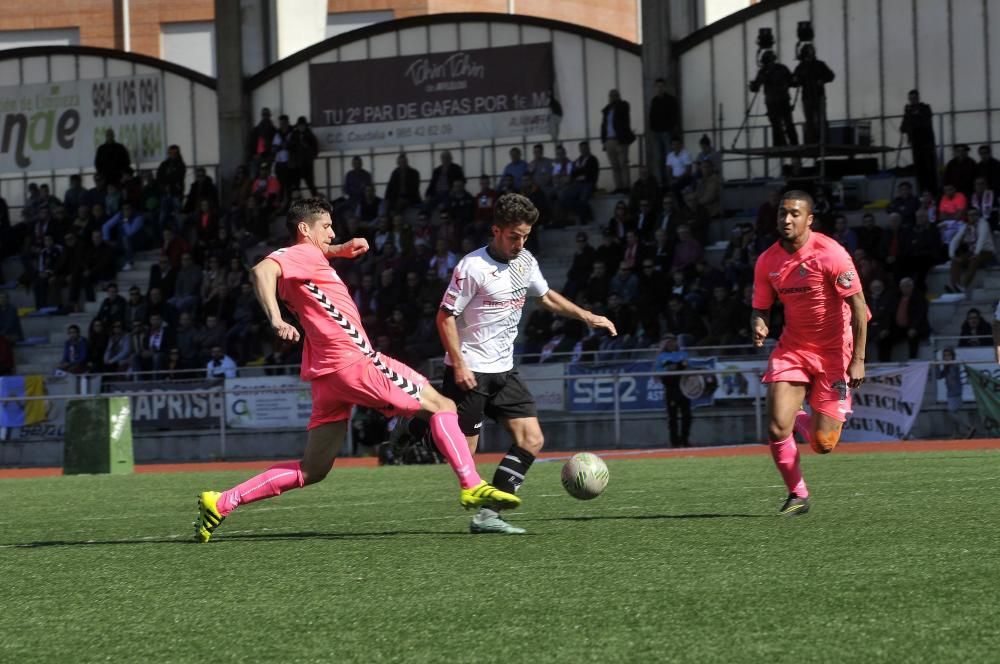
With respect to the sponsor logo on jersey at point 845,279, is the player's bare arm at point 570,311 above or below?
below

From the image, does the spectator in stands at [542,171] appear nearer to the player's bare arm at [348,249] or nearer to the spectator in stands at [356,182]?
the spectator in stands at [356,182]

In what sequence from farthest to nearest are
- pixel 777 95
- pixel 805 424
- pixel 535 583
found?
pixel 777 95 < pixel 805 424 < pixel 535 583

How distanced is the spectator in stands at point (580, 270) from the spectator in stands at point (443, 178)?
3.98m

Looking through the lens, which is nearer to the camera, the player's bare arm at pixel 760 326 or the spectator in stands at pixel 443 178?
the player's bare arm at pixel 760 326

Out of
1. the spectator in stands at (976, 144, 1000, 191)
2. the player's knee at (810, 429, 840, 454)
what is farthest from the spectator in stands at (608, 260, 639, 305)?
the player's knee at (810, 429, 840, 454)

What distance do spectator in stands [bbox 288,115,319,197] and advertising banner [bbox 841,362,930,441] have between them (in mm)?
13568

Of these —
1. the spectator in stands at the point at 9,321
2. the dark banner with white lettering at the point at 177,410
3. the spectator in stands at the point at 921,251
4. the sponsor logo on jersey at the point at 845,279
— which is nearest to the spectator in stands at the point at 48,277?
the spectator in stands at the point at 9,321

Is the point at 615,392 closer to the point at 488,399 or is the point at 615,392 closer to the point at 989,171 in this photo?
the point at 989,171

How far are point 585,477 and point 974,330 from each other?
13.1 m

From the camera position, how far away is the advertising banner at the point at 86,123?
34000 mm

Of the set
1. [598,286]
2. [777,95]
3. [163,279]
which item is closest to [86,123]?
[163,279]

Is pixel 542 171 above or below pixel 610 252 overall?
above

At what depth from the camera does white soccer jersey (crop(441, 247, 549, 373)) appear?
9.16 meters

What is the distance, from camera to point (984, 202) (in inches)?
939
